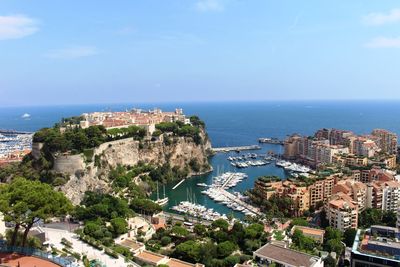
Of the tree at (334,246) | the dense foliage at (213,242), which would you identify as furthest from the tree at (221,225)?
the tree at (334,246)

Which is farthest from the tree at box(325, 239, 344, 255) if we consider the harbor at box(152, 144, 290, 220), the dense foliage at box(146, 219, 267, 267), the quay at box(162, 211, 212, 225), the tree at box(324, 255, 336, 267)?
the quay at box(162, 211, 212, 225)

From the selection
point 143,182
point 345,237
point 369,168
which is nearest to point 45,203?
point 345,237

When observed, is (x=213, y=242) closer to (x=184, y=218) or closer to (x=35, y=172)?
(x=184, y=218)

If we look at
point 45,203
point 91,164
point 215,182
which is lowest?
point 215,182

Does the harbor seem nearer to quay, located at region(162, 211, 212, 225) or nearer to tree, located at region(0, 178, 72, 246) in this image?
quay, located at region(162, 211, 212, 225)

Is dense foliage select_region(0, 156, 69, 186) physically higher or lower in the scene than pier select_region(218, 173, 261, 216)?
higher

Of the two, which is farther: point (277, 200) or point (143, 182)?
point (143, 182)

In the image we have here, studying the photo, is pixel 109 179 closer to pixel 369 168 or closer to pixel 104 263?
pixel 104 263
